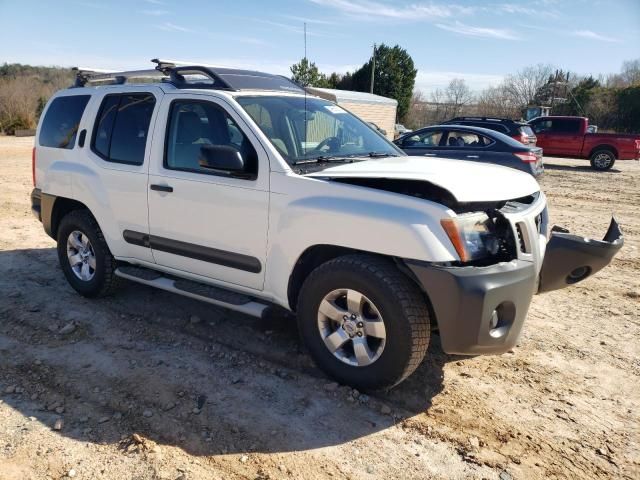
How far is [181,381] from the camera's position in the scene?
138 inches

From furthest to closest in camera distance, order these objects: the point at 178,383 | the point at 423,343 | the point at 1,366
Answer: the point at 1,366 → the point at 178,383 → the point at 423,343

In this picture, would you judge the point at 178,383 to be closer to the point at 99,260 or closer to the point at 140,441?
the point at 140,441

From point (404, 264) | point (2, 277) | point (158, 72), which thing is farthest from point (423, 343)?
point (2, 277)

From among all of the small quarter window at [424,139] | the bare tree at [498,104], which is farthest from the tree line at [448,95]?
the small quarter window at [424,139]

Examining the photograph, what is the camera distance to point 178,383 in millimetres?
3490

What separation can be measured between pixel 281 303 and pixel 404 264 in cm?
107

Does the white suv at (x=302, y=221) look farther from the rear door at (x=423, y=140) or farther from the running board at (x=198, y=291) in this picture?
the rear door at (x=423, y=140)

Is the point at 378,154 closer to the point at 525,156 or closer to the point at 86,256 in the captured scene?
the point at 86,256

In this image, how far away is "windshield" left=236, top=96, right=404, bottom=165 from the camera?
3.72 metres

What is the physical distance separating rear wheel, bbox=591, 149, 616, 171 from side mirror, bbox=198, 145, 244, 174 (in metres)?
17.9

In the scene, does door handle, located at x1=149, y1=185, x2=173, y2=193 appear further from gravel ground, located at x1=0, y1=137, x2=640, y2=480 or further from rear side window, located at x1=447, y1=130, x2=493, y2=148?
rear side window, located at x1=447, y1=130, x2=493, y2=148

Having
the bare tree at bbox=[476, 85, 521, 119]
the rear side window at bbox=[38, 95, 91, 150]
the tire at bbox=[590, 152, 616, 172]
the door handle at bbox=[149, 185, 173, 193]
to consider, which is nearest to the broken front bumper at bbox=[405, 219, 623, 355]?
the door handle at bbox=[149, 185, 173, 193]

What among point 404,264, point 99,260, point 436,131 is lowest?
point 99,260

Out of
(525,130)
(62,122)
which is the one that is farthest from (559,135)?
(62,122)
